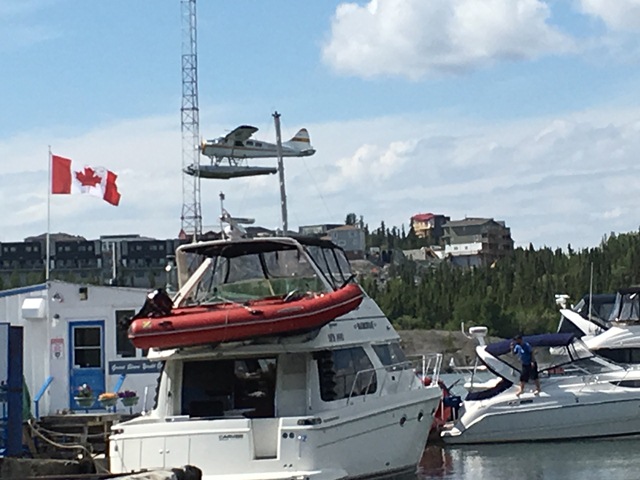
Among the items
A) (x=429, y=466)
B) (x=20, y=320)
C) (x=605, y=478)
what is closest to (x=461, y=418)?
(x=429, y=466)

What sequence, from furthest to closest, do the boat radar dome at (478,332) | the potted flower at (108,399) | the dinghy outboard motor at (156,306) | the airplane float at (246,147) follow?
1. the airplane float at (246,147)
2. the boat radar dome at (478,332)
3. the potted flower at (108,399)
4. the dinghy outboard motor at (156,306)

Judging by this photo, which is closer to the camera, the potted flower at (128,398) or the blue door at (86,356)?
the potted flower at (128,398)

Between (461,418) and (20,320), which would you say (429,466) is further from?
(20,320)

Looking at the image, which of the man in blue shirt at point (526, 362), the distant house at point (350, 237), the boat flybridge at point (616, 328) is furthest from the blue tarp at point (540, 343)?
the distant house at point (350, 237)

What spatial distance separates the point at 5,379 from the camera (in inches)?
791

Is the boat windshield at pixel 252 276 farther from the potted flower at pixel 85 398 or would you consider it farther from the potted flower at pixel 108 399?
the potted flower at pixel 85 398

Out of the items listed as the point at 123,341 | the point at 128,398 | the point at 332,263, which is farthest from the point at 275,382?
the point at 123,341

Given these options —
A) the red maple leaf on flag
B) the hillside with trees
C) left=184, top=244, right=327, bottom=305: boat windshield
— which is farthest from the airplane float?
left=184, top=244, right=327, bottom=305: boat windshield

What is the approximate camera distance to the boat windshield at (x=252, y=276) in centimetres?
1995

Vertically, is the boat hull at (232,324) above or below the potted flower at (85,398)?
above

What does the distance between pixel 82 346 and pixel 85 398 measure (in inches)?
54.6

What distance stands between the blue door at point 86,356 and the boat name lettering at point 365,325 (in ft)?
17.6

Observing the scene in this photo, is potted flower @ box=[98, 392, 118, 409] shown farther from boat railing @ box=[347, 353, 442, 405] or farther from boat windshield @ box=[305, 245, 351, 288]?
boat railing @ box=[347, 353, 442, 405]

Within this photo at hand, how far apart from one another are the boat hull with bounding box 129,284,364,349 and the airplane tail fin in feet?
214
